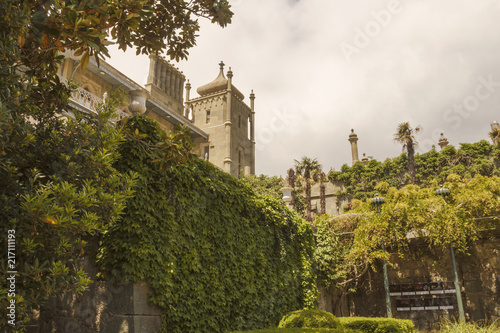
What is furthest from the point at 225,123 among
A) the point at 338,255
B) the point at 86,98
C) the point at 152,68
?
the point at 338,255

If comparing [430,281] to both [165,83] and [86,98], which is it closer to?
[86,98]

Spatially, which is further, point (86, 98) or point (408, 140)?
point (408, 140)

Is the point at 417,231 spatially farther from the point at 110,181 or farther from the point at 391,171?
the point at 391,171

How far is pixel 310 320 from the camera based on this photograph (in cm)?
698

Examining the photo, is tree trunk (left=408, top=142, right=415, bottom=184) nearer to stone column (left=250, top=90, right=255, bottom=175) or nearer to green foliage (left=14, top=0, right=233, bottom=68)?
stone column (left=250, top=90, right=255, bottom=175)

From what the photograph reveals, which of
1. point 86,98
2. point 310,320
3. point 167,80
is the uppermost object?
point 167,80

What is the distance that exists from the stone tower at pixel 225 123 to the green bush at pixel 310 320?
34.5 m

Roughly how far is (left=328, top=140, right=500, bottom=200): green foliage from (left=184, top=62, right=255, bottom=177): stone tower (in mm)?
12783

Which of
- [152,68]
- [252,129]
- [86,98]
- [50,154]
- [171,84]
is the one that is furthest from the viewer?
[252,129]

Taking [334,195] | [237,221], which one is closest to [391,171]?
[334,195]

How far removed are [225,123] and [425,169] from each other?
23.1 meters

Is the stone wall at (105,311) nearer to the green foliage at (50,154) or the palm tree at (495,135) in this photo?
the green foliage at (50,154)

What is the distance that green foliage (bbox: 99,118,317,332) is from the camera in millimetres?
6055

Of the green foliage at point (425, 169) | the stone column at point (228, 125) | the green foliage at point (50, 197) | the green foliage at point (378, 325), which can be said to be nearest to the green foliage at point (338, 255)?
the green foliage at point (378, 325)
